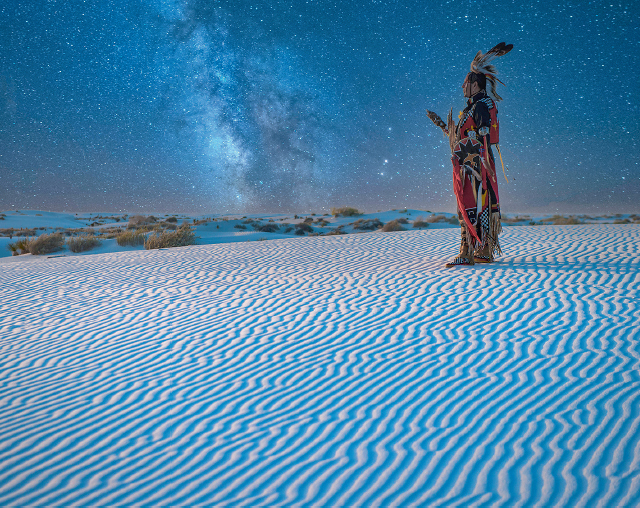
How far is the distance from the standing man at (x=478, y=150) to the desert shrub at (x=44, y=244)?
639 inches

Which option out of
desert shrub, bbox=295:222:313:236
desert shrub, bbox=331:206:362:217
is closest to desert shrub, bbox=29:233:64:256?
desert shrub, bbox=295:222:313:236

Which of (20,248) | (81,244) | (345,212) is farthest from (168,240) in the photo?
(345,212)

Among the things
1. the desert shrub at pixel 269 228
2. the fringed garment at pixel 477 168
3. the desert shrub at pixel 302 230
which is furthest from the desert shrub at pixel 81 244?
the fringed garment at pixel 477 168

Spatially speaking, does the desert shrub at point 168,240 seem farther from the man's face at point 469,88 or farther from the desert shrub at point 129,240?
the man's face at point 469,88

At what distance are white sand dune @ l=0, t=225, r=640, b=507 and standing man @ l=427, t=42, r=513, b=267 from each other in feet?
4.63

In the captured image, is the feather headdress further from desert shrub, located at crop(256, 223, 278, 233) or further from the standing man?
desert shrub, located at crop(256, 223, 278, 233)

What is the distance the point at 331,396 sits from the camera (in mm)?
3914

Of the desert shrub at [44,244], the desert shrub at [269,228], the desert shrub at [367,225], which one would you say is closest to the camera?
the desert shrub at [44,244]

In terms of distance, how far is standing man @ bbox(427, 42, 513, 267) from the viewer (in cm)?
834

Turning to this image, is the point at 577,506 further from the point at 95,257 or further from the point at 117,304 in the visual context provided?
the point at 95,257

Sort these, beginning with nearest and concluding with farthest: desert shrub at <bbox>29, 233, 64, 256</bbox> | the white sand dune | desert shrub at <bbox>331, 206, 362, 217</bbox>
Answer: the white sand dune → desert shrub at <bbox>29, 233, 64, 256</bbox> → desert shrub at <bbox>331, 206, 362, 217</bbox>

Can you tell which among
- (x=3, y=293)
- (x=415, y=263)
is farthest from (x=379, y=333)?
(x=3, y=293)

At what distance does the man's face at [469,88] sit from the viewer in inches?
329

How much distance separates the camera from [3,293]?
941 centimetres
